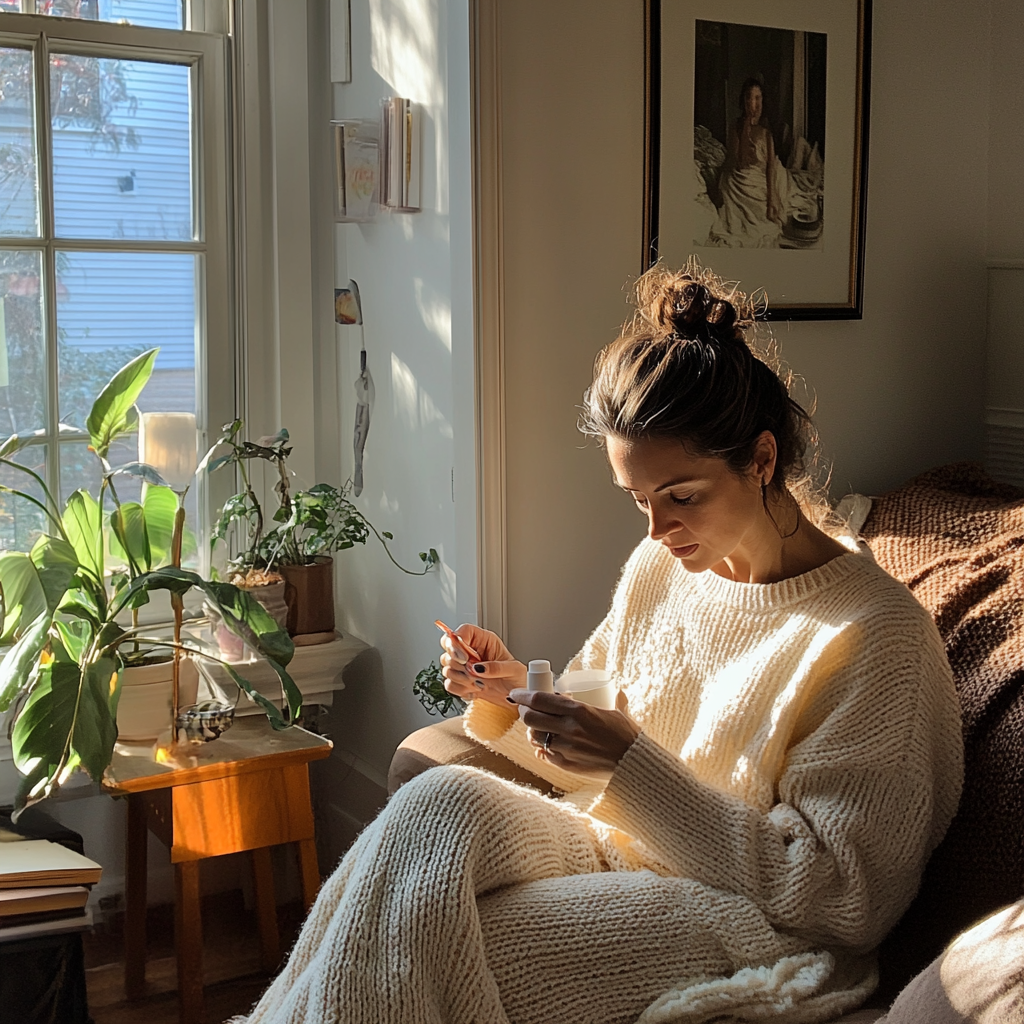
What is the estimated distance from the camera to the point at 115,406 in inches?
84.4

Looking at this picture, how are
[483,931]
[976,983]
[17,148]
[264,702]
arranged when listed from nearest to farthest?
1. [976,983]
2. [483,931]
3. [264,702]
4. [17,148]

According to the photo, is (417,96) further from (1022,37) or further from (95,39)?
(1022,37)

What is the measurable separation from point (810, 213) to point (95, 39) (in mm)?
1366

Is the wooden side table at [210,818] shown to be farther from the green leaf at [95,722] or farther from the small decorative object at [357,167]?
the small decorative object at [357,167]

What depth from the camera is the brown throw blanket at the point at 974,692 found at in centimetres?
148

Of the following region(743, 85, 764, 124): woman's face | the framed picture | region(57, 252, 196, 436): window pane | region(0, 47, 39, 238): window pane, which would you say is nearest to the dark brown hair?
the framed picture

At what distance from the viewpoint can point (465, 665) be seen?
176 centimetres

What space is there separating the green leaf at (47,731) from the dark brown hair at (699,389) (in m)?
0.92

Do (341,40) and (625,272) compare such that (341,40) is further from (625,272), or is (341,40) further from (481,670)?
(481,670)

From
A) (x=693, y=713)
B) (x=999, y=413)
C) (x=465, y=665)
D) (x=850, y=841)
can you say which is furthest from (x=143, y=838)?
(x=999, y=413)

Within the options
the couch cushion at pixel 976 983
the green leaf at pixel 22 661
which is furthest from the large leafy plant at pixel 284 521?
the couch cushion at pixel 976 983

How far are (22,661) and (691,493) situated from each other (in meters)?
1.09

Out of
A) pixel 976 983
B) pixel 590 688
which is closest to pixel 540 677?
pixel 590 688

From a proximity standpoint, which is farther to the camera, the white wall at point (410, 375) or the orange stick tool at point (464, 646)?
the white wall at point (410, 375)
